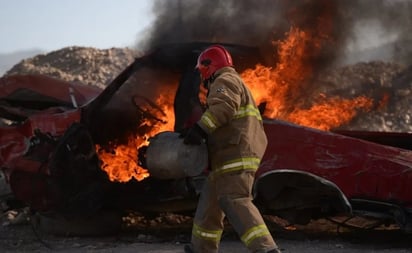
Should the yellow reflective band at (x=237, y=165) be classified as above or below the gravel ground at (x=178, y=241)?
above

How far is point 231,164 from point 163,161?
860 millimetres

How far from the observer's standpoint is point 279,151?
5316mm

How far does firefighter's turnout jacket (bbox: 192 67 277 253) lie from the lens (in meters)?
4.42

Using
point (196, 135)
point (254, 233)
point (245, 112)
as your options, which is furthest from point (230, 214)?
point (245, 112)

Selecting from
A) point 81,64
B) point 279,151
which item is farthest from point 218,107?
point 81,64

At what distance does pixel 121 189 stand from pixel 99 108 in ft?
2.49

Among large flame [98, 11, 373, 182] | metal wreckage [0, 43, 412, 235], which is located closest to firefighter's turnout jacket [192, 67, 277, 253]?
metal wreckage [0, 43, 412, 235]

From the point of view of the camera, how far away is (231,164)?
4.57 m

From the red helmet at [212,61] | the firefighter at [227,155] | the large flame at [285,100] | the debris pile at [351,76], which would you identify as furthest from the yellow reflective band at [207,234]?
the debris pile at [351,76]

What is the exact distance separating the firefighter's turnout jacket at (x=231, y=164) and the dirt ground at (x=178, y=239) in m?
0.66

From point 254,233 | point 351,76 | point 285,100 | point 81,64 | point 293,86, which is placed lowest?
point 81,64

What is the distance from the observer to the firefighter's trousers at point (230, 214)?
4.39m

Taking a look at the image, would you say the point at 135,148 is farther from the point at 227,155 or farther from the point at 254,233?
the point at 254,233

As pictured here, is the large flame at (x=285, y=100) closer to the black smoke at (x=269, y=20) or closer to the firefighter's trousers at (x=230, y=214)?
the black smoke at (x=269, y=20)
